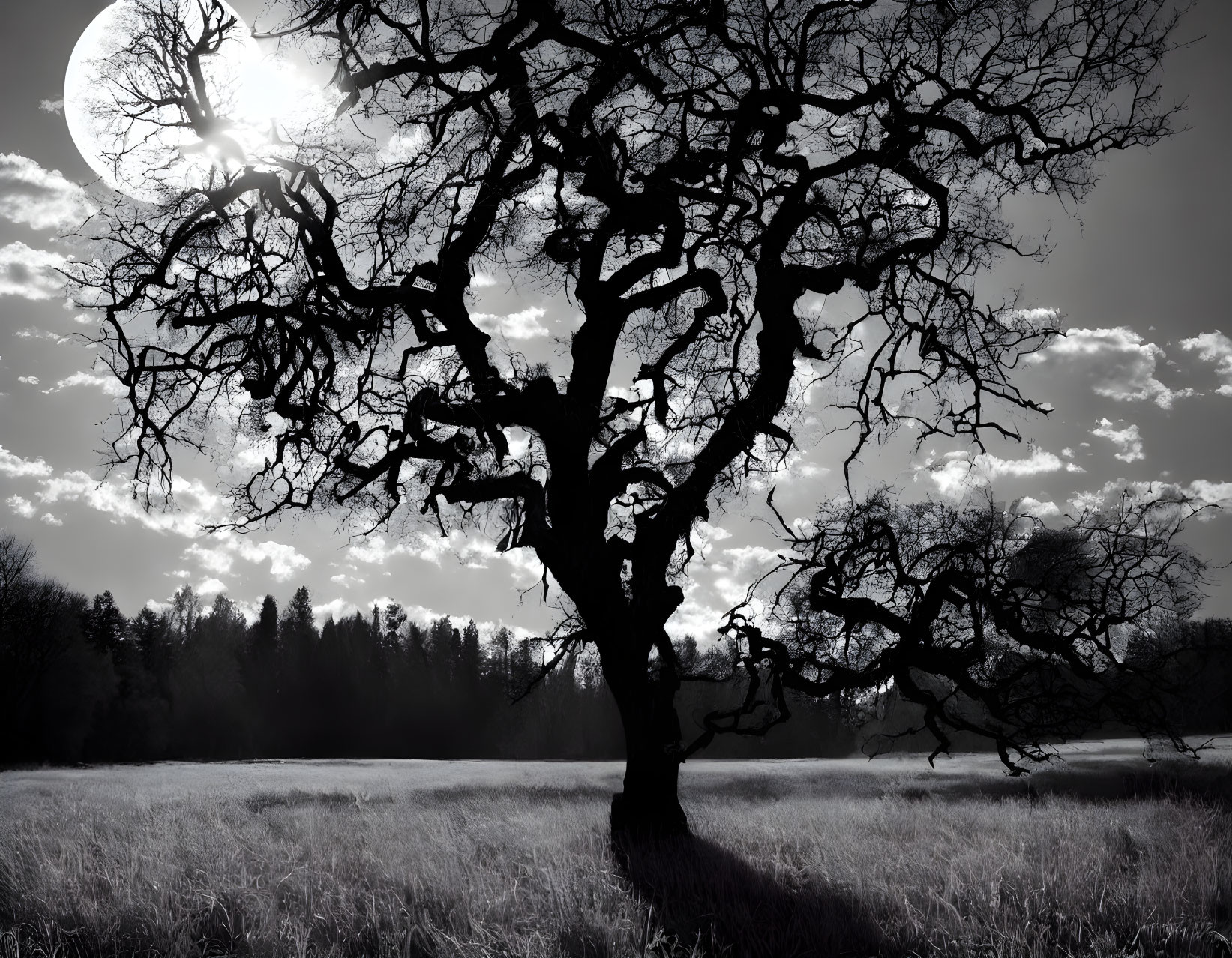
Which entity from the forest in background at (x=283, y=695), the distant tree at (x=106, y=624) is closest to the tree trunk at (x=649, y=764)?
the forest in background at (x=283, y=695)

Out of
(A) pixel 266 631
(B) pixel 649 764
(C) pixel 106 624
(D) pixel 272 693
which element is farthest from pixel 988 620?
(A) pixel 266 631

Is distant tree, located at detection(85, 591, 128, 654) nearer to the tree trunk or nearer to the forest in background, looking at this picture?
the forest in background

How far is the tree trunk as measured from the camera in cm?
835

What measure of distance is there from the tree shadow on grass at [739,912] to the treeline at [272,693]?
38.8m

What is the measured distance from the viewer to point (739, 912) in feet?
18.6

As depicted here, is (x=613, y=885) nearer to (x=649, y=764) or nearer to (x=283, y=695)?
(x=649, y=764)

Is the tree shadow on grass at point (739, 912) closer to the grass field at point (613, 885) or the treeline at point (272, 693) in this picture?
the grass field at point (613, 885)

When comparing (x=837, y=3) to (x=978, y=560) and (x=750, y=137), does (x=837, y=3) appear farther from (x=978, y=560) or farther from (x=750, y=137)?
(x=978, y=560)

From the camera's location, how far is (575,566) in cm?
859

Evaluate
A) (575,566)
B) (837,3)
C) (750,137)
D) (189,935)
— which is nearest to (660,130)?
(750,137)

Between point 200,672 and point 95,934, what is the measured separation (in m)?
71.7

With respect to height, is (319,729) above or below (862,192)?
below

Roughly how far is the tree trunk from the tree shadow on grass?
89 cm

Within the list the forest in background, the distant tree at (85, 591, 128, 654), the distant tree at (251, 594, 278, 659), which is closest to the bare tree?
the forest in background
